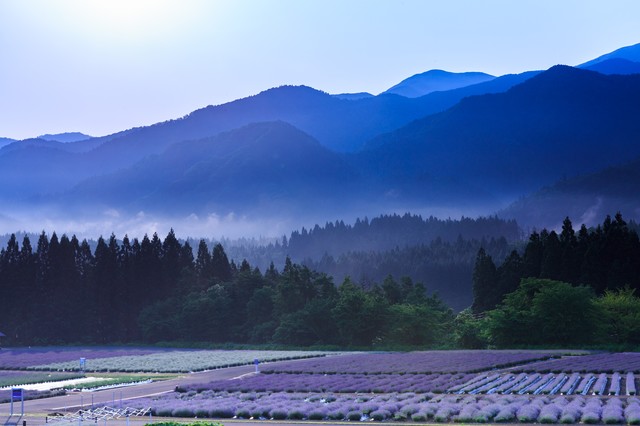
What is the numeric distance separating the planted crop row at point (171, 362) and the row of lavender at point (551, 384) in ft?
81.7

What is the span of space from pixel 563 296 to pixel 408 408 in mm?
38818

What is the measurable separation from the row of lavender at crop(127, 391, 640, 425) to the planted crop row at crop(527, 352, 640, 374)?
→ 1136cm

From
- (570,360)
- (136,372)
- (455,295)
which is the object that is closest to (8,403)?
(136,372)

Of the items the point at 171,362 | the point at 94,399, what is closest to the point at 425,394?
the point at 94,399

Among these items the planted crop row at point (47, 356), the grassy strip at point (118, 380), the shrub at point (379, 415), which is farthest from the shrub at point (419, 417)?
the planted crop row at point (47, 356)

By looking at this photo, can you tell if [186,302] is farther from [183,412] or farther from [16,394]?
[183,412]

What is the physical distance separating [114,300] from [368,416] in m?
79.3

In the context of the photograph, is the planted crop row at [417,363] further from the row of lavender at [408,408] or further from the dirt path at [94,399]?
the row of lavender at [408,408]

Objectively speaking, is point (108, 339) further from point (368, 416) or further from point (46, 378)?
point (368, 416)

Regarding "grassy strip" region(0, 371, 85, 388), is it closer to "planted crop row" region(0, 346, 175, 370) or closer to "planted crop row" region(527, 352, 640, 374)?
"planted crop row" region(0, 346, 175, 370)

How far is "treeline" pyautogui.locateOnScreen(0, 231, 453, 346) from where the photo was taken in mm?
87081

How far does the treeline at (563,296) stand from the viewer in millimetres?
70750

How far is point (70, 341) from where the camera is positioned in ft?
347

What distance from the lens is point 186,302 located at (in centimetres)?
10381
